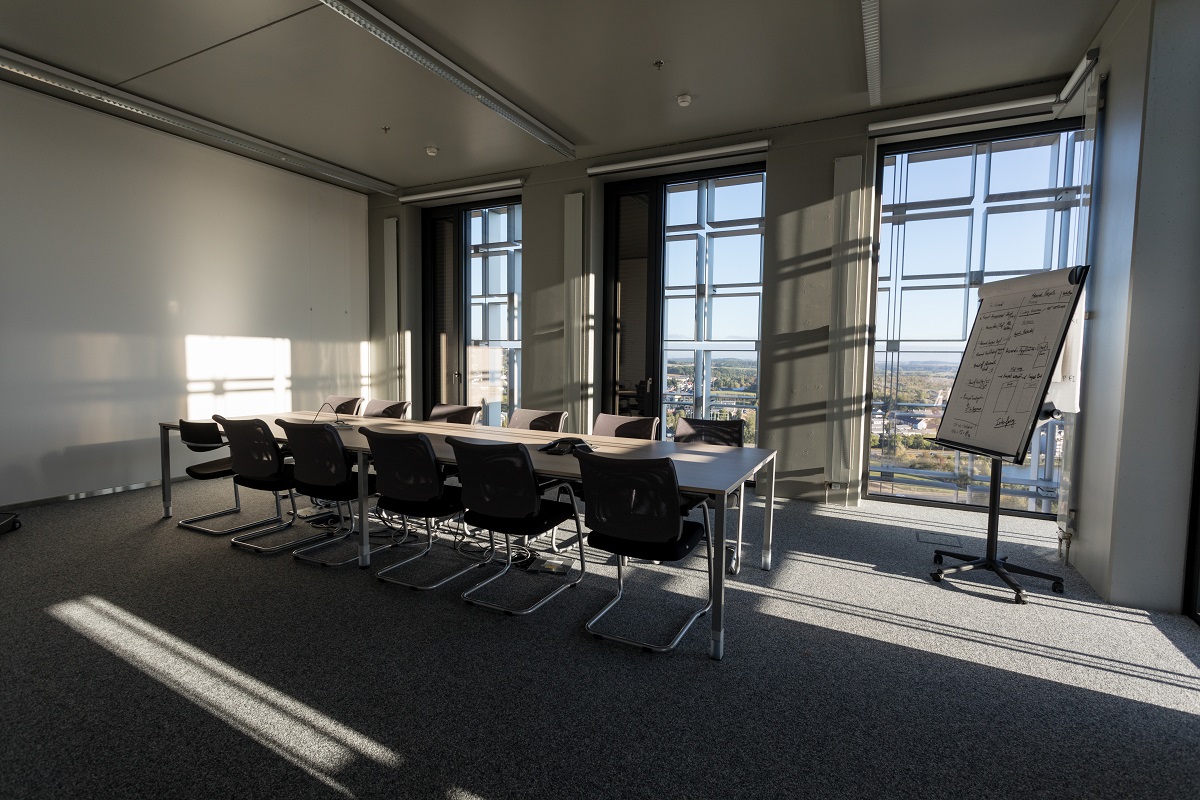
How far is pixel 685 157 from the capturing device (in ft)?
19.9

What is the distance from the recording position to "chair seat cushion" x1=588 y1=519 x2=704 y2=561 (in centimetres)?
286

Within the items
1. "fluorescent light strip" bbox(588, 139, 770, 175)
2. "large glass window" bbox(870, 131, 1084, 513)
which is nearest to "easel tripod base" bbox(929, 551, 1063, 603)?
"large glass window" bbox(870, 131, 1084, 513)

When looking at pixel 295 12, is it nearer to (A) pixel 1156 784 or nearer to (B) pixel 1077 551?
(A) pixel 1156 784

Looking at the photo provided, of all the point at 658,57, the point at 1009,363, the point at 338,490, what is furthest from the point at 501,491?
the point at 658,57

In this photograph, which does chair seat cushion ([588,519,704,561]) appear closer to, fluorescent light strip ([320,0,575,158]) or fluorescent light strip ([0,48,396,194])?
fluorescent light strip ([320,0,575,158])

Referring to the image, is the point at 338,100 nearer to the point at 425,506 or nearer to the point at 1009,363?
the point at 425,506

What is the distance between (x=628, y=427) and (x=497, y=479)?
163 centimetres

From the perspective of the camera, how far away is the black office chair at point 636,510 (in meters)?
2.75

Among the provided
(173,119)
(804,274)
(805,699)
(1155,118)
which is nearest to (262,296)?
(173,119)

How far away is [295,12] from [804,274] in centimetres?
454

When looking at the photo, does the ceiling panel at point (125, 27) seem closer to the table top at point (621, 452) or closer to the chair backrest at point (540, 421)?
the table top at point (621, 452)

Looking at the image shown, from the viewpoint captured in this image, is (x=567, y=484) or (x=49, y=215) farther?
(x=49, y=215)

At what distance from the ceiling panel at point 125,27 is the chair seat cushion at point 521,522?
3.43m

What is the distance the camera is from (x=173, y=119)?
543 centimetres
